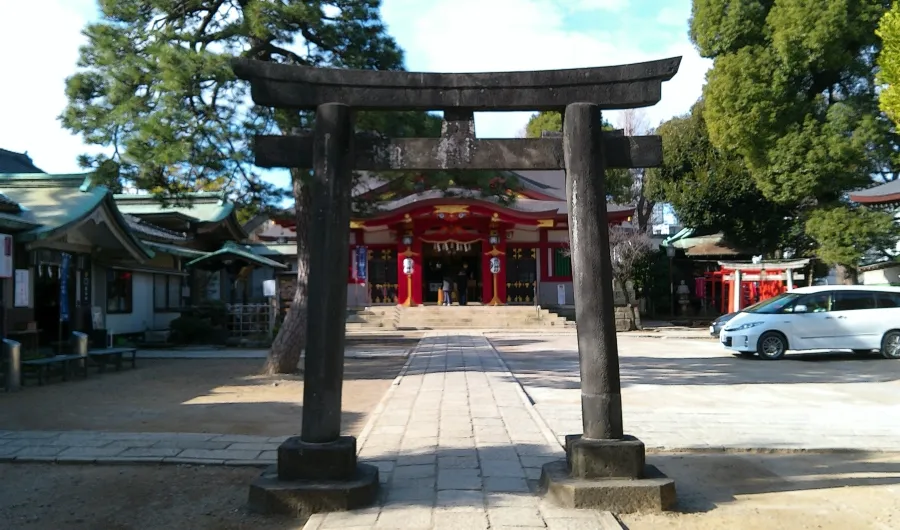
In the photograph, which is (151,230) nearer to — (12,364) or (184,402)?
(12,364)

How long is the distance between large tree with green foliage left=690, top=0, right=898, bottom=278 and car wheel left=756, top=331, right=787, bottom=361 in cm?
872

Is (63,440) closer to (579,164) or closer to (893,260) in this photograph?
(579,164)

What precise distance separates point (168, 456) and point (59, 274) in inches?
430

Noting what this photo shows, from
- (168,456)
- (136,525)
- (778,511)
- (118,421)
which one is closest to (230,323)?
(118,421)

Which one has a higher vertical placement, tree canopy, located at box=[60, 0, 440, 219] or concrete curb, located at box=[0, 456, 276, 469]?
tree canopy, located at box=[60, 0, 440, 219]

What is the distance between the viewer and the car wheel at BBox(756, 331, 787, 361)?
1504 centimetres

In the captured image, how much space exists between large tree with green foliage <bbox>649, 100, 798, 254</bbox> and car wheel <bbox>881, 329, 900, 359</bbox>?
47.3ft

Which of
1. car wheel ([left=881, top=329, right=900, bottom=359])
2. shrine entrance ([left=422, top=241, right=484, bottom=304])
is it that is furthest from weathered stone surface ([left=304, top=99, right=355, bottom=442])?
shrine entrance ([left=422, top=241, right=484, bottom=304])

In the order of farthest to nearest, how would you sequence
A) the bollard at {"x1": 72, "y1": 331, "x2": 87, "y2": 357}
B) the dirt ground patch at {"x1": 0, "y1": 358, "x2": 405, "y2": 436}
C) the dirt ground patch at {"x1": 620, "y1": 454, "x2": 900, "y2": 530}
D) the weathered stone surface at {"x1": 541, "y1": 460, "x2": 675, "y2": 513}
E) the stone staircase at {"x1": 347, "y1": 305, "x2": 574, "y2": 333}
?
the stone staircase at {"x1": 347, "y1": 305, "x2": 574, "y2": 333} < the bollard at {"x1": 72, "y1": 331, "x2": 87, "y2": 357} < the dirt ground patch at {"x1": 0, "y1": 358, "x2": 405, "y2": 436} < the weathered stone surface at {"x1": 541, "y1": 460, "x2": 675, "y2": 513} < the dirt ground patch at {"x1": 620, "y1": 454, "x2": 900, "y2": 530}

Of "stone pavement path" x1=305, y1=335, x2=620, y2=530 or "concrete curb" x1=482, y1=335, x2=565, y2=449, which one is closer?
"stone pavement path" x1=305, y1=335, x2=620, y2=530

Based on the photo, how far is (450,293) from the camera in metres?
30.9

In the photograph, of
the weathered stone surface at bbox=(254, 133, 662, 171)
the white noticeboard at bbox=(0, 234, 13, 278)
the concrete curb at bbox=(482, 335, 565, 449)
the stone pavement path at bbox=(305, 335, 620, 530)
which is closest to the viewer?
the stone pavement path at bbox=(305, 335, 620, 530)

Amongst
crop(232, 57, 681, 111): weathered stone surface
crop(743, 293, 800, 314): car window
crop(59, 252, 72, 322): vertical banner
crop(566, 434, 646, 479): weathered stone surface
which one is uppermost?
crop(232, 57, 681, 111): weathered stone surface

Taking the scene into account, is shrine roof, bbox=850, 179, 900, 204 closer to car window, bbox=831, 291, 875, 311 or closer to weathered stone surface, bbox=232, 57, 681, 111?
car window, bbox=831, 291, 875, 311
